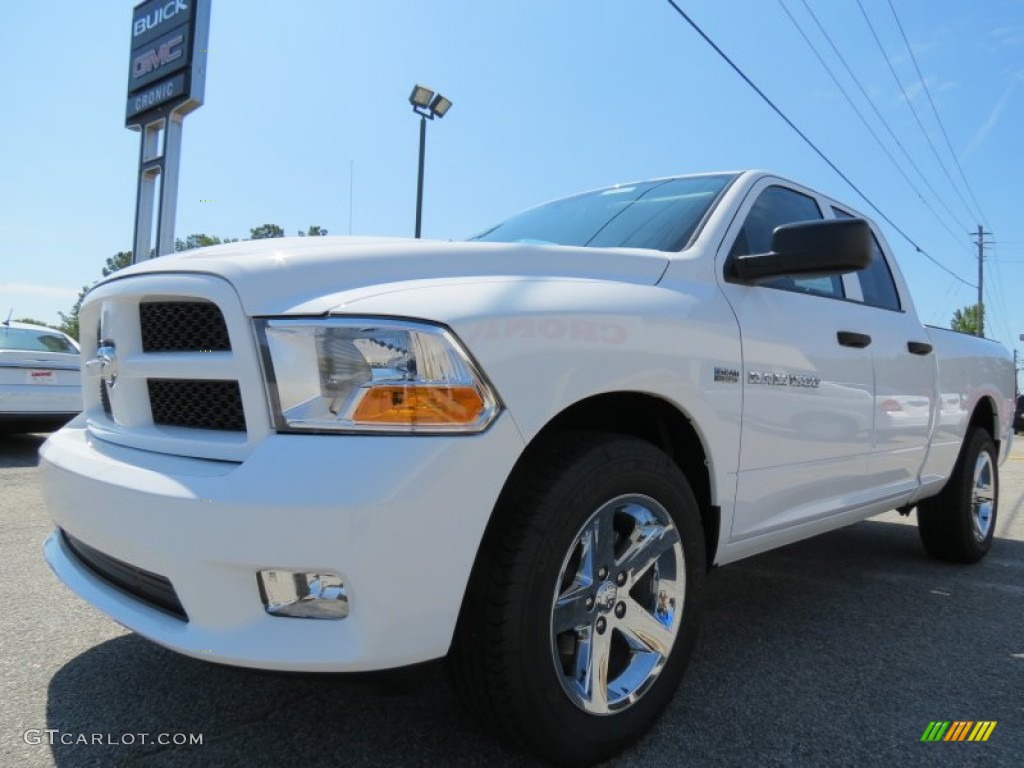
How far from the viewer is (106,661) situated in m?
2.54

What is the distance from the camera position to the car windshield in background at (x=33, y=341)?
7.87 meters

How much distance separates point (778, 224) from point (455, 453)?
6.94ft

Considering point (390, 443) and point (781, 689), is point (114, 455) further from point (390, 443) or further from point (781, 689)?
point (781, 689)

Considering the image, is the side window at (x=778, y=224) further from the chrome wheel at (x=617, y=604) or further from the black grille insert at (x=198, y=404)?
the black grille insert at (x=198, y=404)

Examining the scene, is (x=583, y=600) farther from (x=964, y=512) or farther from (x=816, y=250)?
(x=964, y=512)

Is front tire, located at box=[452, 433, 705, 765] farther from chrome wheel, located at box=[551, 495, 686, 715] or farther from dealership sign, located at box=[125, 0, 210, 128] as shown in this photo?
dealership sign, located at box=[125, 0, 210, 128]

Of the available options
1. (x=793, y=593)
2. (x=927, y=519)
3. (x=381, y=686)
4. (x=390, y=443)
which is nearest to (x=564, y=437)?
(x=390, y=443)

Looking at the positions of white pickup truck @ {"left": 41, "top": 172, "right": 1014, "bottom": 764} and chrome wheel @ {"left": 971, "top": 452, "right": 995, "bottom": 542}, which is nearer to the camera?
white pickup truck @ {"left": 41, "top": 172, "right": 1014, "bottom": 764}

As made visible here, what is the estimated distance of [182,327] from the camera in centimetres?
192

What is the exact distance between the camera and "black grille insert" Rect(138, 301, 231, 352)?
182cm

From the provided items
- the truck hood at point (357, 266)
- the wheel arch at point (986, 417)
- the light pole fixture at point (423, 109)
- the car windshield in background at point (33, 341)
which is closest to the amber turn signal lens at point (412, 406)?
the truck hood at point (357, 266)

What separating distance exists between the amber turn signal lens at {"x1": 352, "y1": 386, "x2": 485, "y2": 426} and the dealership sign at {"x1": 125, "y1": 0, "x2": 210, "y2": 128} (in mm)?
12044

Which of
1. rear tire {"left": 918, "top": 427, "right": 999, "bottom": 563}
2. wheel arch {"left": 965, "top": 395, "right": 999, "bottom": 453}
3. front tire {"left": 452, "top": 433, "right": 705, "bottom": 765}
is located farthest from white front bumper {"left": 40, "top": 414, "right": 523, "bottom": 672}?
wheel arch {"left": 965, "top": 395, "right": 999, "bottom": 453}

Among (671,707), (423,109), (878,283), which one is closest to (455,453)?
(671,707)
